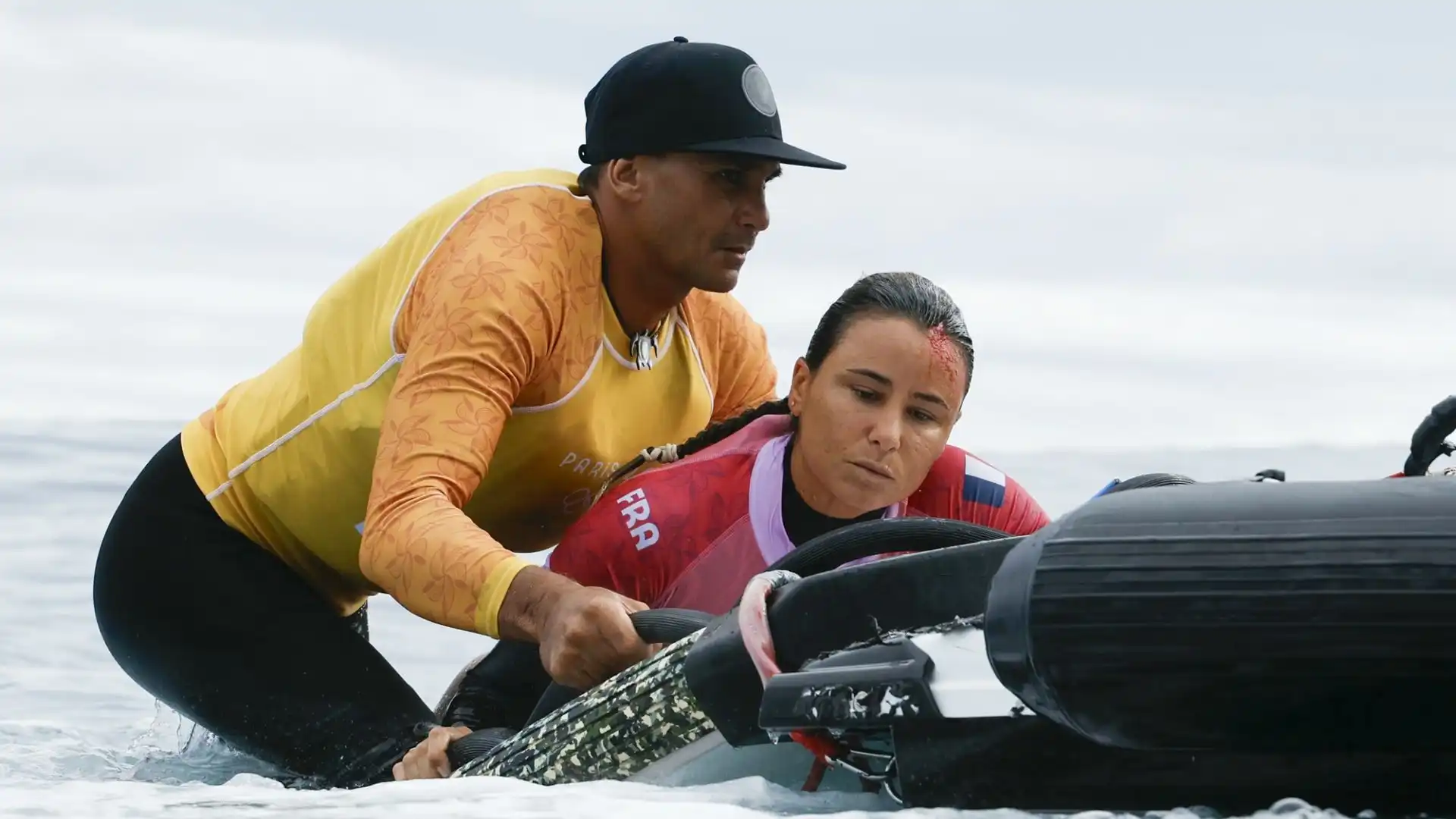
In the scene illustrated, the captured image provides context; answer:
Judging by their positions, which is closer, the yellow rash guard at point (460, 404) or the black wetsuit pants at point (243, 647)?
the yellow rash guard at point (460, 404)

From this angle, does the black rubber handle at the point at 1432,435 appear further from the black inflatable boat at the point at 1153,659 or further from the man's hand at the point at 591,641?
the man's hand at the point at 591,641

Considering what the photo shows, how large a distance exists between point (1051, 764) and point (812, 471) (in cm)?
106

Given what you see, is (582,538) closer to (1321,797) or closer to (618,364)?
(618,364)

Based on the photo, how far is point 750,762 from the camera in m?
1.87

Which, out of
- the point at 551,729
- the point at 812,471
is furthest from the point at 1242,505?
the point at 812,471

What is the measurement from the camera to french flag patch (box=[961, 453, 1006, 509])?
2689 mm

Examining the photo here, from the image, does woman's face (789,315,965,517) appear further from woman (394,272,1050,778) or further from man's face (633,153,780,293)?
man's face (633,153,780,293)

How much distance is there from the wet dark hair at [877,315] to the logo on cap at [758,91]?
30cm

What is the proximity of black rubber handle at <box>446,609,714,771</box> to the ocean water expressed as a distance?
24 centimetres

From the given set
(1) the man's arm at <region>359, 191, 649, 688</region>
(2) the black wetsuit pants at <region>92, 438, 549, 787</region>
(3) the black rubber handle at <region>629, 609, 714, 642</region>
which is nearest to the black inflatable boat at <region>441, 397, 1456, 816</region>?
(3) the black rubber handle at <region>629, 609, 714, 642</region>

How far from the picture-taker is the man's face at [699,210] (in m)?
2.70

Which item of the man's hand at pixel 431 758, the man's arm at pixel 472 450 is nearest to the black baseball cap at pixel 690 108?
the man's arm at pixel 472 450

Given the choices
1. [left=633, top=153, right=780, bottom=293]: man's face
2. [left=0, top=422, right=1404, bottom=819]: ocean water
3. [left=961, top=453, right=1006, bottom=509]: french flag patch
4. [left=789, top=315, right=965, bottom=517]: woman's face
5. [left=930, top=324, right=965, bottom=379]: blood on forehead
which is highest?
[left=633, top=153, right=780, bottom=293]: man's face

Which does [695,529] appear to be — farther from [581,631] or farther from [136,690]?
[136,690]
